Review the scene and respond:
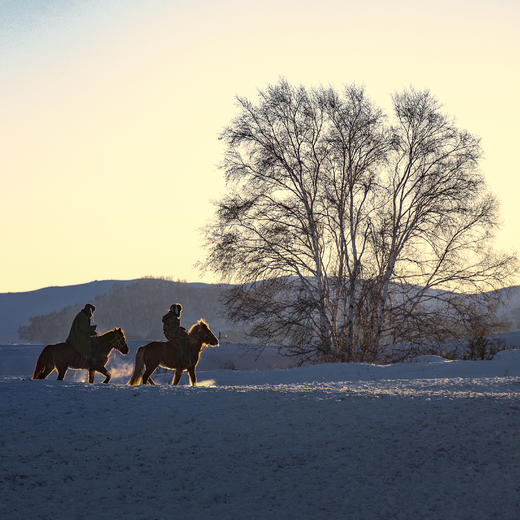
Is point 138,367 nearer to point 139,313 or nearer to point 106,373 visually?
point 106,373

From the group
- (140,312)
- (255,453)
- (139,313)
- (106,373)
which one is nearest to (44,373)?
(106,373)

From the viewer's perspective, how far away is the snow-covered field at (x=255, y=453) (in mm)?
7832

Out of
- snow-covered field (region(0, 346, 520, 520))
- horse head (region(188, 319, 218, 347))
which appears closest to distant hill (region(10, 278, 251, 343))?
horse head (region(188, 319, 218, 347))

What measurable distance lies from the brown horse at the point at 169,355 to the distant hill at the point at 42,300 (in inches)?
5079

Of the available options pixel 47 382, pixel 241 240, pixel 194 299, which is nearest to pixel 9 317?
pixel 194 299

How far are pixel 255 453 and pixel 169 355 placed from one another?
6141mm

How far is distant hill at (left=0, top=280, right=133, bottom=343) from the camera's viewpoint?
479 ft

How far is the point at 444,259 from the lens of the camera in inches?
1040

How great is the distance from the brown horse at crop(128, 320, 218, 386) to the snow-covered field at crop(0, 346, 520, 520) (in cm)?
224

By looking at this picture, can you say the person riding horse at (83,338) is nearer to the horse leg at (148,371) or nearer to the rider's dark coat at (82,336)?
the rider's dark coat at (82,336)

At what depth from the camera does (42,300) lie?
520 feet

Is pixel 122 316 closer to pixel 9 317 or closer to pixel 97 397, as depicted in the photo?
pixel 9 317

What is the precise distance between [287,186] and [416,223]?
4859mm

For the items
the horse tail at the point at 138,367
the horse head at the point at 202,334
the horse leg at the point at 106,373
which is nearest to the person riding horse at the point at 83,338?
the horse leg at the point at 106,373
